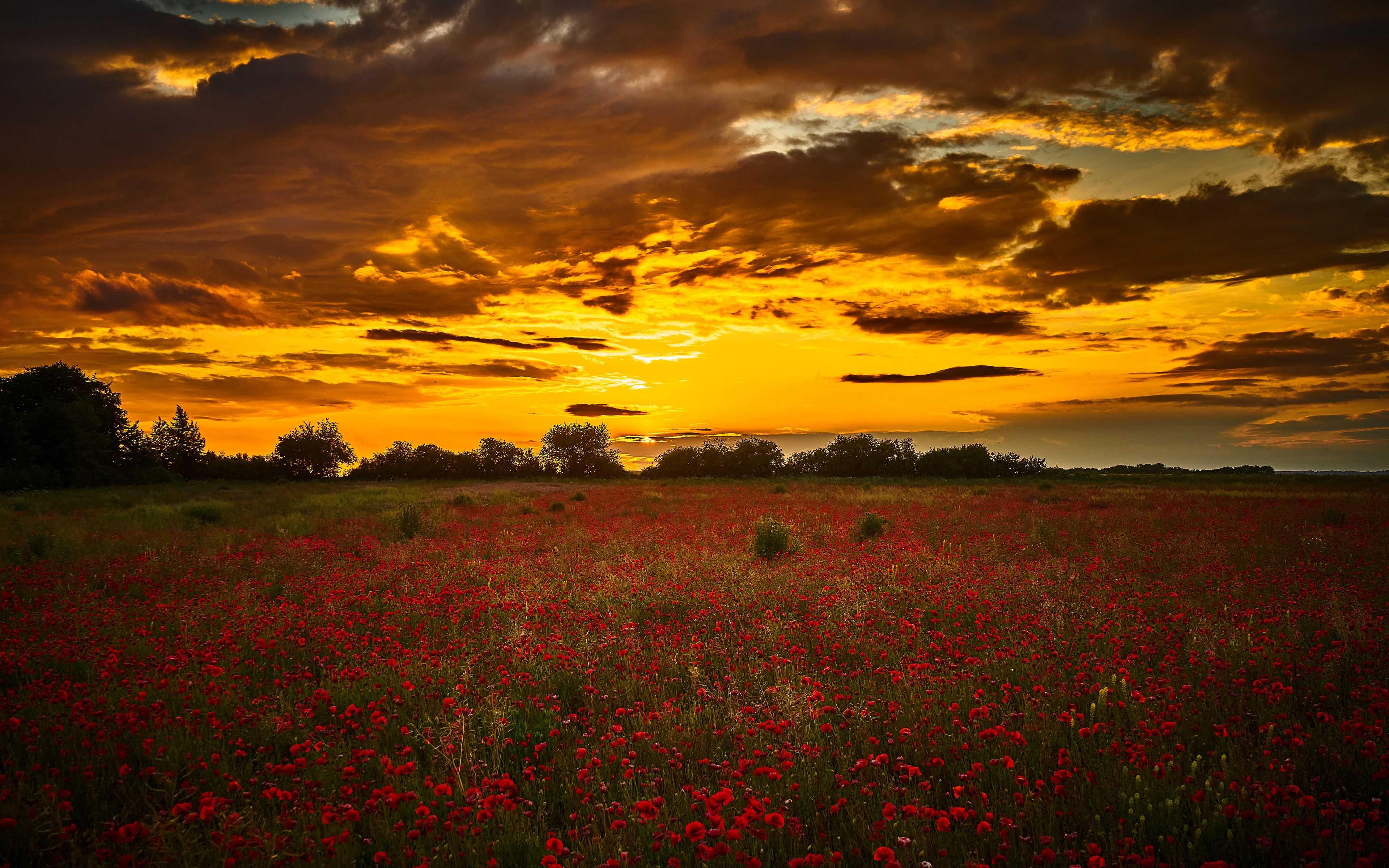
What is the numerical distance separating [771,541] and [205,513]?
61.1ft

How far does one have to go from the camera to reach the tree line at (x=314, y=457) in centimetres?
4453

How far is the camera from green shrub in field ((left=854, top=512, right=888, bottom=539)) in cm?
1504

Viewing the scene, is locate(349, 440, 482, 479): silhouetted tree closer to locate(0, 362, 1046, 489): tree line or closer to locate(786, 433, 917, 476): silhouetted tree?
locate(0, 362, 1046, 489): tree line

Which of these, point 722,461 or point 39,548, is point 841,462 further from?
point 39,548

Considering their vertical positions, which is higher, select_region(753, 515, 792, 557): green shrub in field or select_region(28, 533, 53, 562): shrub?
select_region(753, 515, 792, 557): green shrub in field

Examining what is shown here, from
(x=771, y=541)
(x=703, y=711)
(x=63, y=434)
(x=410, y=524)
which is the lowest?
A: (x=703, y=711)

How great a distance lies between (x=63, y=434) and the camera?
45.2 meters

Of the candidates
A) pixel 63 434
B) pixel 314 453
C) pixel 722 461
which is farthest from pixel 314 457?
pixel 722 461

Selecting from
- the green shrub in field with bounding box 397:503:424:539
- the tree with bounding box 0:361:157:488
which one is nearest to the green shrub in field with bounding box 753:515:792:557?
the green shrub in field with bounding box 397:503:424:539

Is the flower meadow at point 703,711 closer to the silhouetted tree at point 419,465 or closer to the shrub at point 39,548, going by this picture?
the shrub at point 39,548

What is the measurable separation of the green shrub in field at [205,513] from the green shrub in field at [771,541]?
55.4 ft

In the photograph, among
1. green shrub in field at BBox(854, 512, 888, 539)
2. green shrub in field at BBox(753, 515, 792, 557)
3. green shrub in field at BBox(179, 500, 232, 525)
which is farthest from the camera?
green shrub in field at BBox(179, 500, 232, 525)

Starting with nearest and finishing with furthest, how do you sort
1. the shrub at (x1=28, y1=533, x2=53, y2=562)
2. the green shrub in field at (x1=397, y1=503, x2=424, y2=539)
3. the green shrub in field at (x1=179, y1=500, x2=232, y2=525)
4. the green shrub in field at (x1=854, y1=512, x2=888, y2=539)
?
the shrub at (x1=28, y1=533, x2=53, y2=562) < the green shrub in field at (x1=854, y1=512, x2=888, y2=539) < the green shrub in field at (x1=397, y1=503, x2=424, y2=539) < the green shrub in field at (x1=179, y1=500, x2=232, y2=525)

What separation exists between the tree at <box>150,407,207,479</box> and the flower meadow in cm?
6504
